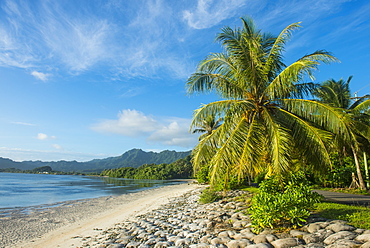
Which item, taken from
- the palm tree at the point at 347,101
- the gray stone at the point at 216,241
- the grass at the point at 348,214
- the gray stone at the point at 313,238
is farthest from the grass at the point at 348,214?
the palm tree at the point at 347,101

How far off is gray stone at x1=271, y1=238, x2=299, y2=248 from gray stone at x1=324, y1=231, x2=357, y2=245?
0.59 m

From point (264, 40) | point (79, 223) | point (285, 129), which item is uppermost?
point (264, 40)

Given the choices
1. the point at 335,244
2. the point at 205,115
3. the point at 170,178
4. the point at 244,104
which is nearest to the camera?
the point at 335,244

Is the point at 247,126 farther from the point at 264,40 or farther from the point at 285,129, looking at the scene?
the point at 264,40

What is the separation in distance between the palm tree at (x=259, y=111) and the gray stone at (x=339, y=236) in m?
2.48

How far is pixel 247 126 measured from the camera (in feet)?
28.6

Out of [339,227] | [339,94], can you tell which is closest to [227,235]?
[339,227]

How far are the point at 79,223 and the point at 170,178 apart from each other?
72.7m

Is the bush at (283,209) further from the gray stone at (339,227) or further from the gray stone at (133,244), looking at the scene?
the gray stone at (133,244)

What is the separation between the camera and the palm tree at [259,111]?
768 cm

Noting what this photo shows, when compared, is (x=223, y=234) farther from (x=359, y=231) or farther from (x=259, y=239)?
(x=359, y=231)

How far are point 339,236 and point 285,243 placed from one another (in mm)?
1041

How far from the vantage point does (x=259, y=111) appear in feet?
29.6

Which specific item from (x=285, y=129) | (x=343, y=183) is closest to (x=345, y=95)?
(x=343, y=183)
